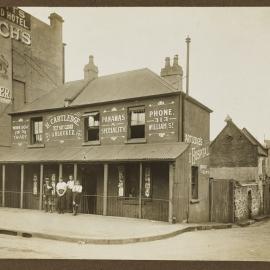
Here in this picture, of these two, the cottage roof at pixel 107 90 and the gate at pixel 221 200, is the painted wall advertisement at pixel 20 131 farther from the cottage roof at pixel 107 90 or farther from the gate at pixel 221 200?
the gate at pixel 221 200

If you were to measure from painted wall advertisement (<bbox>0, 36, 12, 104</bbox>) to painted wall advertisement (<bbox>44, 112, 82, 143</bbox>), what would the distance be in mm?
3437

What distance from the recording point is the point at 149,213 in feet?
55.0

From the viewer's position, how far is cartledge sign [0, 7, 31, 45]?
21.4m

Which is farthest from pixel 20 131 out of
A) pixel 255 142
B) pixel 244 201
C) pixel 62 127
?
pixel 255 142

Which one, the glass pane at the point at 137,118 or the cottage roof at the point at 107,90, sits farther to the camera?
the cottage roof at the point at 107,90

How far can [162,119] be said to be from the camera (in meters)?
17.2

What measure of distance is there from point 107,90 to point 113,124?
2337mm

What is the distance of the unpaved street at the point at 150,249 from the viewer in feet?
31.7

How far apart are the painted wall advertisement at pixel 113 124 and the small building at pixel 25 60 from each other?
22.3 feet

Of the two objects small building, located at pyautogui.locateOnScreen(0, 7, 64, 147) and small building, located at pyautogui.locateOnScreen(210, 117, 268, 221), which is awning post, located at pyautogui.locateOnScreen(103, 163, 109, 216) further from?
small building, located at pyautogui.locateOnScreen(210, 117, 268, 221)

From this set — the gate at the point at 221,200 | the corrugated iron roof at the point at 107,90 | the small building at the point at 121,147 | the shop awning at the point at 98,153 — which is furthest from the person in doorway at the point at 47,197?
the gate at the point at 221,200

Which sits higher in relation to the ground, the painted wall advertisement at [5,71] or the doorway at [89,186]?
the painted wall advertisement at [5,71]

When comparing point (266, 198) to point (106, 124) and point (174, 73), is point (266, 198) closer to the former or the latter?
point (174, 73)

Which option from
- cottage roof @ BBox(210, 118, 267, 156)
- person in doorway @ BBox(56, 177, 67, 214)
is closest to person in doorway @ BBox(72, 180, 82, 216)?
person in doorway @ BBox(56, 177, 67, 214)
